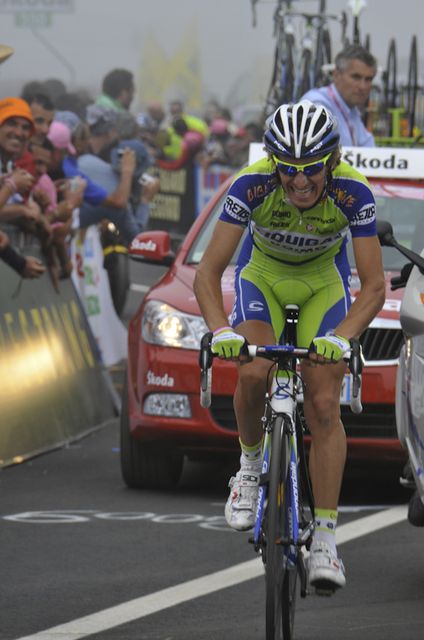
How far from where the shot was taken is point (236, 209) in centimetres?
727

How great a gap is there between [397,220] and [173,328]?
1.63 metres

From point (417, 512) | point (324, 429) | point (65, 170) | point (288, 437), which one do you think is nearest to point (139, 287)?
point (65, 170)

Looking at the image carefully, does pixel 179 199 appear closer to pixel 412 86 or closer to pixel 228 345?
pixel 412 86

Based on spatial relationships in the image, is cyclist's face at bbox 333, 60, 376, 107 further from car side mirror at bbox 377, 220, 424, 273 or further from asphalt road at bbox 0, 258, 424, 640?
car side mirror at bbox 377, 220, 424, 273

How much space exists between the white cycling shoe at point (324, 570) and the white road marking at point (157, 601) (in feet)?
2.58

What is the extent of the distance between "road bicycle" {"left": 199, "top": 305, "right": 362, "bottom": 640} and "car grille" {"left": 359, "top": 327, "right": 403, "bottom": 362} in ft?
10.6

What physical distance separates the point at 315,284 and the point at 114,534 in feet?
7.73

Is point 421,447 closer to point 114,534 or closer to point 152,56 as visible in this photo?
point 114,534

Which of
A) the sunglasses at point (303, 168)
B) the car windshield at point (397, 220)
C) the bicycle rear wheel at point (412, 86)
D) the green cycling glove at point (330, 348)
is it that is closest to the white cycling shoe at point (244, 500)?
the green cycling glove at point (330, 348)

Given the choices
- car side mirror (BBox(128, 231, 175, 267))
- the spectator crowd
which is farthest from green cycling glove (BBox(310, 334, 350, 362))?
the spectator crowd

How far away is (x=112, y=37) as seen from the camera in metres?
26.6

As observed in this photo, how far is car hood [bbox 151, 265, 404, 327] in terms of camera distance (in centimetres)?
1039

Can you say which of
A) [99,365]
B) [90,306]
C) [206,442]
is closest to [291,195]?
[206,442]

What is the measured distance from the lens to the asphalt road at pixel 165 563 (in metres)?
7.27
